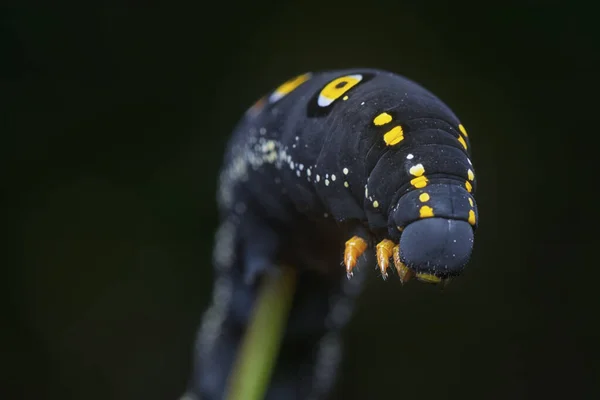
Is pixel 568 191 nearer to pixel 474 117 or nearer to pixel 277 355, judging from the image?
pixel 474 117

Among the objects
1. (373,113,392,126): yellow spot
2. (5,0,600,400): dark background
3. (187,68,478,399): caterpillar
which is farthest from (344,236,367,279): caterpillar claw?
(5,0,600,400): dark background

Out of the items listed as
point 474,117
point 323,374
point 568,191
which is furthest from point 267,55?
point 323,374

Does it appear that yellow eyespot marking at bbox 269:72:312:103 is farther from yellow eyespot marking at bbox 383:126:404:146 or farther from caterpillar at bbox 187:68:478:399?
yellow eyespot marking at bbox 383:126:404:146

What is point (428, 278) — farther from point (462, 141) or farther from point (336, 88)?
point (336, 88)

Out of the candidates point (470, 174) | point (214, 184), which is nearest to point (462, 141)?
point (470, 174)

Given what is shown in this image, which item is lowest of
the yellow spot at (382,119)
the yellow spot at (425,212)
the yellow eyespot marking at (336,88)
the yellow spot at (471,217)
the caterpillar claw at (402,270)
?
the caterpillar claw at (402,270)

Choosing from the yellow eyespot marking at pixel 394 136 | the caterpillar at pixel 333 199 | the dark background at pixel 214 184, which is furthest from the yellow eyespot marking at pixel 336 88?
the dark background at pixel 214 184

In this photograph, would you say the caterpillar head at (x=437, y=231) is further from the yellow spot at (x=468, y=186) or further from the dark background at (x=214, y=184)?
the dark background at (x=214, y=184)
